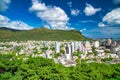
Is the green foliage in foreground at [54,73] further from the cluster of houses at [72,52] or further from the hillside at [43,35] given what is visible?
the hillside at [43,35]

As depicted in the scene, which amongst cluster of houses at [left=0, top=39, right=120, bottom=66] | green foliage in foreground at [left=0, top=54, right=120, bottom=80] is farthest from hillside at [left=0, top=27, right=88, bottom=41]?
green foliage in foreground at [left=0, top=54, right=120, bottom=80]

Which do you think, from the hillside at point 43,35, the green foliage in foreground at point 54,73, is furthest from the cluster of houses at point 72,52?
the hillside at point 43,35

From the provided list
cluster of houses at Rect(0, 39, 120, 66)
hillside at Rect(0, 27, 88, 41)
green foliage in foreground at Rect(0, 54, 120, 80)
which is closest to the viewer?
green foliage in foreground at Rect(0, 54, 120, 80)

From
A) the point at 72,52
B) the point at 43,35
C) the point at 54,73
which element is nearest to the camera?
the point at 54,73

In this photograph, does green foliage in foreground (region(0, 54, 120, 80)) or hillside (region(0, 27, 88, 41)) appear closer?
green foliage in foreground (region(0, 54, 120, 80))

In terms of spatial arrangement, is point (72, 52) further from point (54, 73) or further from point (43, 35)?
point (43, 35)

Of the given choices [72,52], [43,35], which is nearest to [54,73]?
[72,52]

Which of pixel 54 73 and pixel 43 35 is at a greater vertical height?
pixel 43 35

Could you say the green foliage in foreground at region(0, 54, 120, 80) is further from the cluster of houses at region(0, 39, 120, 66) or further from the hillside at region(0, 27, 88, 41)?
the hillside at region(0, 27, 88, 41)

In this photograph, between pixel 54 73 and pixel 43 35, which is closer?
pixel 54 73

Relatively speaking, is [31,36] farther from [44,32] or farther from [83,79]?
Answer: [83,79]

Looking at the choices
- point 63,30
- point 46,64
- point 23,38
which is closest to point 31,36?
point 23,38
